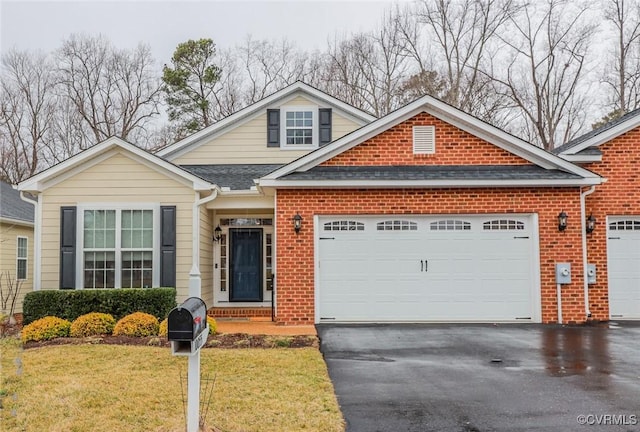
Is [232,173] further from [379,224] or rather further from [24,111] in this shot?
[24,111]

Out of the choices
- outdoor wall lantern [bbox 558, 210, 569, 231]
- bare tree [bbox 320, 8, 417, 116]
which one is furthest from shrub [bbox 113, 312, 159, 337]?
bare tree [bbox 320, 8, 417, 116]

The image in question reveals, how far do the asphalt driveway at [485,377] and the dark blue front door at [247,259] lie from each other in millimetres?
3942

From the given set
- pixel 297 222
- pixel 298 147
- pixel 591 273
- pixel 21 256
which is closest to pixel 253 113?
pixel 298 147

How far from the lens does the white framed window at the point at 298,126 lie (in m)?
15.0

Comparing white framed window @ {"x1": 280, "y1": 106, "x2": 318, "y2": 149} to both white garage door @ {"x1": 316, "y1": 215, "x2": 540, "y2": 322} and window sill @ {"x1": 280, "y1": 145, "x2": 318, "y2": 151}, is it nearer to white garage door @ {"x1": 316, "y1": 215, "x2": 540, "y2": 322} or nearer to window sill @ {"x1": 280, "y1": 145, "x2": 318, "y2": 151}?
window sill @ {"x1": 280, "y1": 145, "x2": 318, "y2": 151}

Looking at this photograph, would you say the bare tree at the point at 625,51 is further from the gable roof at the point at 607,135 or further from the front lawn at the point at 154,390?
the front lawn at the point at 154,390

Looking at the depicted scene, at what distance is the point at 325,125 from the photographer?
49.3 ft

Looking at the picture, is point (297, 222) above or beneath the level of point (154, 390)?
above

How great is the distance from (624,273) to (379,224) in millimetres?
5353

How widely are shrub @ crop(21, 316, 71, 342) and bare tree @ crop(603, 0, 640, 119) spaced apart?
78.6 ft

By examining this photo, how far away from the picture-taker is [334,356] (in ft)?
25.5

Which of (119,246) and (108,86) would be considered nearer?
(119,246)

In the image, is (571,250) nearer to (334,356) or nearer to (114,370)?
(334,356)

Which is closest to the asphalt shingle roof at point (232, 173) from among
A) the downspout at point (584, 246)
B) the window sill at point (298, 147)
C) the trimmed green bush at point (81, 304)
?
the window sill at point (298, 147)
